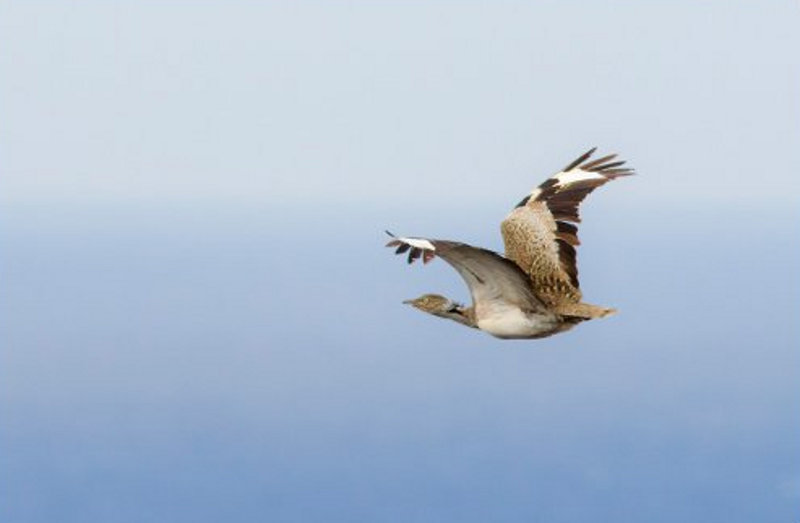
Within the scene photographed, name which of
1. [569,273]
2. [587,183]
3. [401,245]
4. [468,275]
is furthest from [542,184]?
[401,245]

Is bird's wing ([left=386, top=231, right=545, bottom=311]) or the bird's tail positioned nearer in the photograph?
bird's wing ([left=386, top=231, right=545, bottom=311])

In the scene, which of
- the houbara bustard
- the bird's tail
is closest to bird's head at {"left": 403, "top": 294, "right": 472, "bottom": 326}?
the houbara bustard

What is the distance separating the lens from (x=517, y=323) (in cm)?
2659

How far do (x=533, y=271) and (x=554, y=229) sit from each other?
1.17 meters

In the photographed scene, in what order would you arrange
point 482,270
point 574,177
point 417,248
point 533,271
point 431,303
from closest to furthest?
1. point 417,248
2. point 482,270
3. point 533,271
4. point 431,303
5. point 574,177

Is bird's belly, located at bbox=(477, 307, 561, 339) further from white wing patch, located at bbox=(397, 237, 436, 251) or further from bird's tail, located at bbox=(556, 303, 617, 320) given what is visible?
white wing patch, located at bbox=(397, 237, 436, 251)

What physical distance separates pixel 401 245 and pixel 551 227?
617cm

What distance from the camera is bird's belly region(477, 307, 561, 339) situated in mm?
26531

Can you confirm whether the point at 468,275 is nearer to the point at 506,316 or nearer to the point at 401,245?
the point at 506,316

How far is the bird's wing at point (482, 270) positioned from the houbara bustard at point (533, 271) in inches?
0.7

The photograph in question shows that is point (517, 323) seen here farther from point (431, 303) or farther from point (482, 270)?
point (431, 303)

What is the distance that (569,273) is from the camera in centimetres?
2766

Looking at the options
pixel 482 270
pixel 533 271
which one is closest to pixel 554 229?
pixel 533 271

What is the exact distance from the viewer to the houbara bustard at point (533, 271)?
1009 inches
